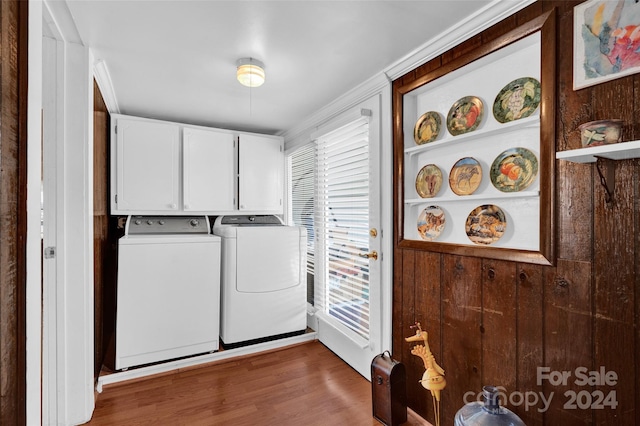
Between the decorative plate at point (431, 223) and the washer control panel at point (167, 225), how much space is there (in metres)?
2.07

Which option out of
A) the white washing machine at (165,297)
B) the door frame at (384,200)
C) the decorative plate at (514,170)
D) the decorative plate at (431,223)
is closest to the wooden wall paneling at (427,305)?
the decorative plate at (431,223)

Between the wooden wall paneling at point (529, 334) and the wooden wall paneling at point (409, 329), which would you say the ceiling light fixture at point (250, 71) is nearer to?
the wooden wall paneling at point (409, 329)

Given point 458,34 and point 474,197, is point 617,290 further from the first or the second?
point 458,34

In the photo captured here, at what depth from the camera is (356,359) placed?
2.52m

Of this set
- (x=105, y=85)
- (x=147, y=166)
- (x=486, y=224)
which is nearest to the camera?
(x=486, y=224)

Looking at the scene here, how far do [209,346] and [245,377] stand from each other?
491mm

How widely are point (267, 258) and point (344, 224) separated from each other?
79cm

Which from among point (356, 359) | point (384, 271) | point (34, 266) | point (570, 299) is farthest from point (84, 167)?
point (570, 299)

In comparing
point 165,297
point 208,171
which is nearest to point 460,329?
point 165,297

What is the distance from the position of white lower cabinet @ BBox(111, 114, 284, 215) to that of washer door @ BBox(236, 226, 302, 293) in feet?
1.68

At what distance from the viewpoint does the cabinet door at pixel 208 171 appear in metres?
3.03

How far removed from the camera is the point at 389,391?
5.96 ft

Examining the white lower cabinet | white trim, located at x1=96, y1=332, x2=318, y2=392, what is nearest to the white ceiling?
the white lower cabinet

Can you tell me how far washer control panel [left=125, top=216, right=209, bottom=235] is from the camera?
9.48ft
